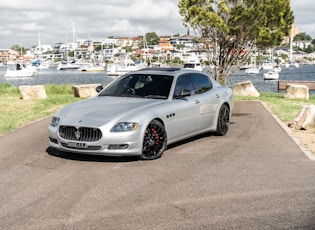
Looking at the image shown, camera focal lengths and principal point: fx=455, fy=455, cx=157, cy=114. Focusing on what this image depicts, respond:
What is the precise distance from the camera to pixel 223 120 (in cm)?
1006

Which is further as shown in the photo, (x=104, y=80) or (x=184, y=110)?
(x=104, y=80)

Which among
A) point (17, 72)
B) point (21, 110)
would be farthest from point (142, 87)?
point (17, 72)

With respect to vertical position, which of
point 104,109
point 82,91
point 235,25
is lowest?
point 82,91

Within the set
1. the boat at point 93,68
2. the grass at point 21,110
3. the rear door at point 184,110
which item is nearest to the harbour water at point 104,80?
the boat at point 93,68

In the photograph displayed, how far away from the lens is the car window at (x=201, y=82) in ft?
30.7

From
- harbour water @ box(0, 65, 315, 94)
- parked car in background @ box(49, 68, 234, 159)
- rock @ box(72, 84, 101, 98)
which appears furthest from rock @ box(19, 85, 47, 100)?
harbour water @ box(0, 65, 315, 94)

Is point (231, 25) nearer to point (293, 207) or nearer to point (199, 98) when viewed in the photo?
point (199, 98)

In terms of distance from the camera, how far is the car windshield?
8531mm

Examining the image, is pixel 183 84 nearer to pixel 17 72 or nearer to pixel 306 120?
pixel 306 120

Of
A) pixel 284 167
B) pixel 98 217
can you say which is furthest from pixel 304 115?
pixel 98 217

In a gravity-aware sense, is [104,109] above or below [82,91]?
above

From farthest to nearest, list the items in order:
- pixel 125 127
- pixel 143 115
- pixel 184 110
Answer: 1. pixel 184 110
2. pixel 143 115
3. pixel 125 127

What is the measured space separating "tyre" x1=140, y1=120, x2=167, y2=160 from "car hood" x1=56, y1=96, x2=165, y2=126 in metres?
0.36

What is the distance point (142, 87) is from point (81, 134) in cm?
191
